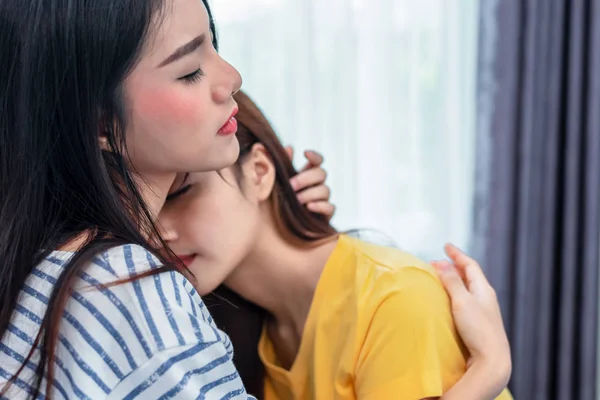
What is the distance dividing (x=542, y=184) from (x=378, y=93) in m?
0.59

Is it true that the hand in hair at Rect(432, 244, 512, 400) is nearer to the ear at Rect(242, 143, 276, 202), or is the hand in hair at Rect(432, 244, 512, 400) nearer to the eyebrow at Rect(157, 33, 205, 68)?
the ear at Rect(242, 143, 276, 202)

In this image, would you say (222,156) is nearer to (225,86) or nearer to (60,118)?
(225,86)

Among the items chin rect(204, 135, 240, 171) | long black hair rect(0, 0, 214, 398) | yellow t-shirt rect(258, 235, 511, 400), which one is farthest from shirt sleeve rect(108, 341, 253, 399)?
yellow t-shirt rect(258, 235, 511, 400)

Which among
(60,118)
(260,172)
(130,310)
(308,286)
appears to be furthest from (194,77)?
(308,286)

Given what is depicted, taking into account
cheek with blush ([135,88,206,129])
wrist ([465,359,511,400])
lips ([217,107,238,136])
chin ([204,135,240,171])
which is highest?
cheek with blush ([135,88,206,129])

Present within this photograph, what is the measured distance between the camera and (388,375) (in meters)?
1.10

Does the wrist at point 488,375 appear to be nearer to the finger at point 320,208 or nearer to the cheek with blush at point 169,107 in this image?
the finger at point 320,208

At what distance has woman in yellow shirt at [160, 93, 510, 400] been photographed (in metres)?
1.12

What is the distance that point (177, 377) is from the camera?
2.43ft

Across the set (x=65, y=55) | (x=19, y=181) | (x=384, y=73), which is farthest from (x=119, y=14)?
(x=384, y=73)

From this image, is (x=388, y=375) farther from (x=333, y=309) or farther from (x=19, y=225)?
Answer: (x=19, y=225)

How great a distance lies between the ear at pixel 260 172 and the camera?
1.33 meters

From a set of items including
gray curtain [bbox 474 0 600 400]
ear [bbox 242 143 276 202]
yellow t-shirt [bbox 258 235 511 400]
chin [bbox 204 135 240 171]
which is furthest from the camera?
gray curtain [bbox 474 0 600 400]

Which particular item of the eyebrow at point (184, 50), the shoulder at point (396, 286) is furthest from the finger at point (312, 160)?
the eyebrow at point (184, 50)
